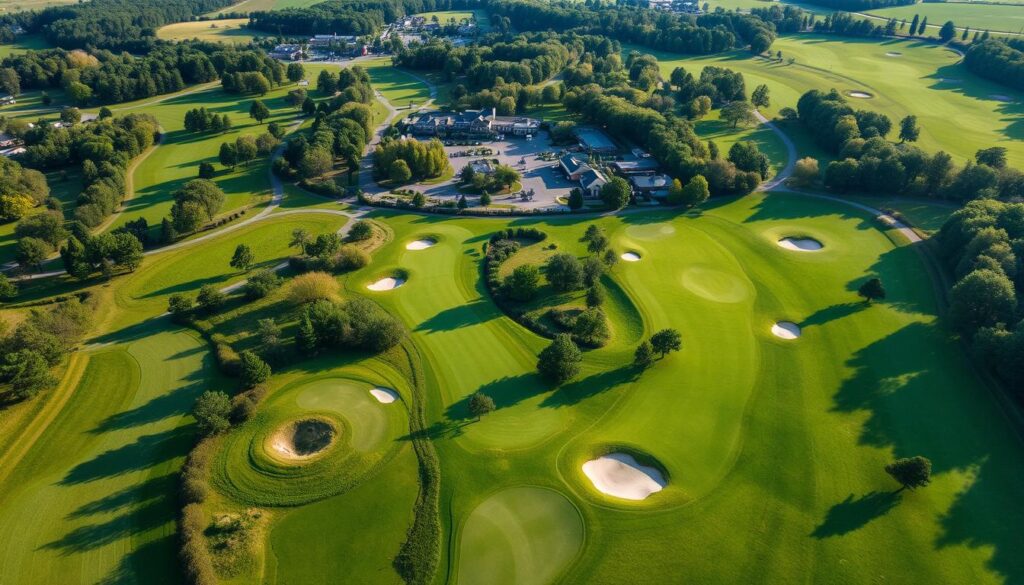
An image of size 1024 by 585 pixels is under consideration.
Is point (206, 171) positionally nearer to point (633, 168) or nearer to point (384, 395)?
point (384, 395)

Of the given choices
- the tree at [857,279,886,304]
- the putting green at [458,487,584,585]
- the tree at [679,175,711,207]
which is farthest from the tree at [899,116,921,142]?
the putting green at [458,487,584,585]

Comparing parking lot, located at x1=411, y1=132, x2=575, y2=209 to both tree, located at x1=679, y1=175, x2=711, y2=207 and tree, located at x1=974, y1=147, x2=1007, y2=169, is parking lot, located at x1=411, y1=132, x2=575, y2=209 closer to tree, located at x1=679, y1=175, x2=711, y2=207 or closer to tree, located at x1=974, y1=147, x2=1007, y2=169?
tree, located at x1=679, y1=175, x2=711, y2=207

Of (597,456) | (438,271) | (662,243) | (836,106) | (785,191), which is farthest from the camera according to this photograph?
(836,106)

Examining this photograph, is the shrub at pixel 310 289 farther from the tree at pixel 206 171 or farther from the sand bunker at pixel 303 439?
the tree at pixel 206 171

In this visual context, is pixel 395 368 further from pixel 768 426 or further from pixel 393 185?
pixel 393 185

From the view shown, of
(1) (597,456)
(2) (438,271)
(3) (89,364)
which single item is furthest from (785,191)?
(3) (89,364)

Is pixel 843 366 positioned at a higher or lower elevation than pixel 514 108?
lower
